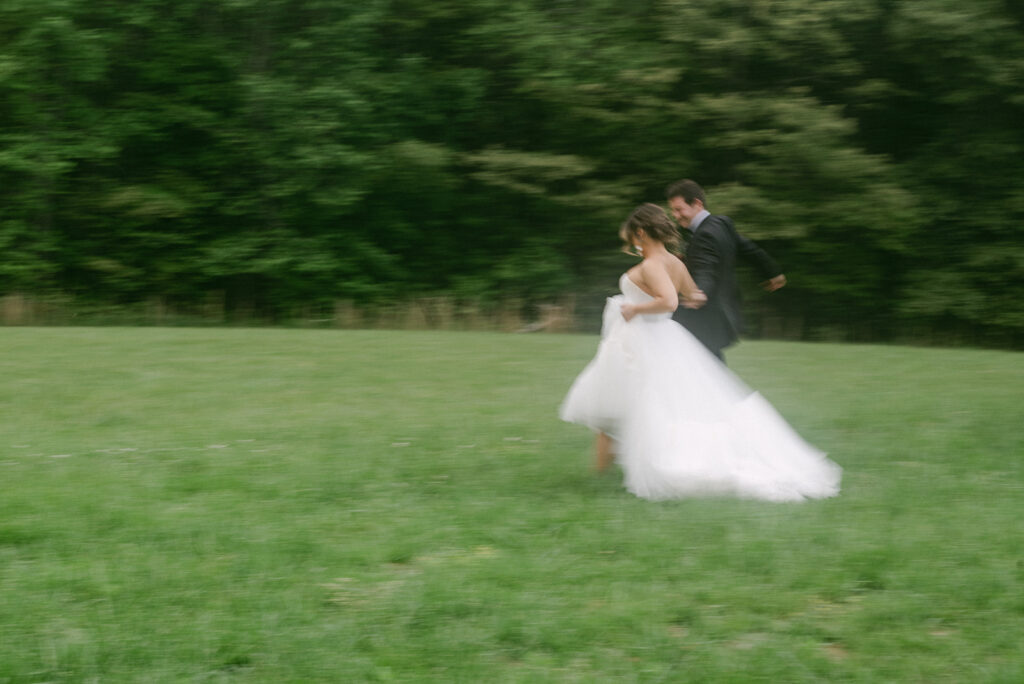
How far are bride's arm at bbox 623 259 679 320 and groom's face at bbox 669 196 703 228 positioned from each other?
0.94 metres

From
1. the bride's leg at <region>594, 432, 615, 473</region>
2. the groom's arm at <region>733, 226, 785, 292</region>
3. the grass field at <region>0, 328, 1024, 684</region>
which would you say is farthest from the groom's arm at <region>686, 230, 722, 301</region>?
the grass field at <region>0, 328, 1024, 684</region>

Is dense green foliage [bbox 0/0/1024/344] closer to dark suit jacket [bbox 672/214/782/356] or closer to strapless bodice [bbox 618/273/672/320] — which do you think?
dark suit jacket [bbox 672/214/782/356]

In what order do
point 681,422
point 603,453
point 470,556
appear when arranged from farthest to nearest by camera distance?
1. point 603,453
2. point 681,422
3. point 470,556

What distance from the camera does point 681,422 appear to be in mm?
6488

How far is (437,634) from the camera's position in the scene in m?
4.19

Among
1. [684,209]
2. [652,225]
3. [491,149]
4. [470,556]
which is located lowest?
[470,556]

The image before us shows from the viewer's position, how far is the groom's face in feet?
24.7

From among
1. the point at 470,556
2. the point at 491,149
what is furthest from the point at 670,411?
the point at 491,149

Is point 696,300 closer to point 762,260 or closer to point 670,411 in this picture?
point 670,411

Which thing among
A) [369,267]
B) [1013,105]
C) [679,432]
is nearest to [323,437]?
[679,432]

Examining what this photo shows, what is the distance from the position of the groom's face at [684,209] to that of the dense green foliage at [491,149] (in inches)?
726

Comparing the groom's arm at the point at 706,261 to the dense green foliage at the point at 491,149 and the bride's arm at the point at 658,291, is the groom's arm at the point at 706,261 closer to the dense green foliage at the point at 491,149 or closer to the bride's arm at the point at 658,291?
the bride's arm at the point at 658,291

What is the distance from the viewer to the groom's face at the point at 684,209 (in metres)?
7.53

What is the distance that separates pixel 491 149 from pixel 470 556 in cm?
2437
